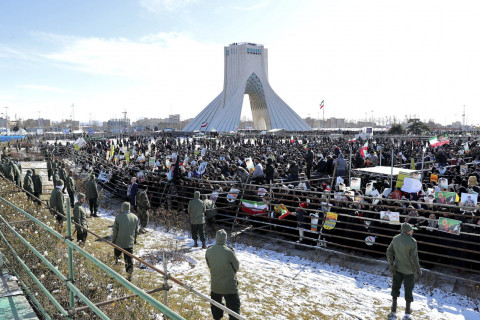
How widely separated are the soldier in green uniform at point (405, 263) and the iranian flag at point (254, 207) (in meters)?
4.79

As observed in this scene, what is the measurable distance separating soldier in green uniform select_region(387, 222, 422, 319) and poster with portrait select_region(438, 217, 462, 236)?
200 cm

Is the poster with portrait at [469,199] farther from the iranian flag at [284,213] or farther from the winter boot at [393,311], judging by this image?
the iranian flag at [284,213]

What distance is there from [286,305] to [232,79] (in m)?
85.1

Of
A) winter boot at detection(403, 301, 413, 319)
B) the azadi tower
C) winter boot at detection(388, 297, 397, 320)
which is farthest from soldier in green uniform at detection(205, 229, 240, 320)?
the azadi tower

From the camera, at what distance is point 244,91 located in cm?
8850

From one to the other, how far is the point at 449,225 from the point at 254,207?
5091 mm

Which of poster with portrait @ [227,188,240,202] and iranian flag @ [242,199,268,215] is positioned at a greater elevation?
poster with portrait @ [227,188,240,202]

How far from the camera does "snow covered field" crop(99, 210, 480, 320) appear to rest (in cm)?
613

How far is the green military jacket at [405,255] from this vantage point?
5.84 metres

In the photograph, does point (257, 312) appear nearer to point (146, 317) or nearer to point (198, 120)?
point (146, 317)

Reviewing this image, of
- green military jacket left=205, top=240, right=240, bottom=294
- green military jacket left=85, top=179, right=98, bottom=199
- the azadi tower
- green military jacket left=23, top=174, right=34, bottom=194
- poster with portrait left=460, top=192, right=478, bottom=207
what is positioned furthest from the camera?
the azadi tower

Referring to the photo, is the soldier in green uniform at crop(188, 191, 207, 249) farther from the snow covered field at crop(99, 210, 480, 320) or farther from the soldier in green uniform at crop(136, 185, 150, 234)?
the soldier in green uniform at crop(136, 185, 150, 234)

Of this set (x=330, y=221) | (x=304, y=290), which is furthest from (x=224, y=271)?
(x=330, y=221)

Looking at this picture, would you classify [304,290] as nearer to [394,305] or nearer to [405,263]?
[394,305]
